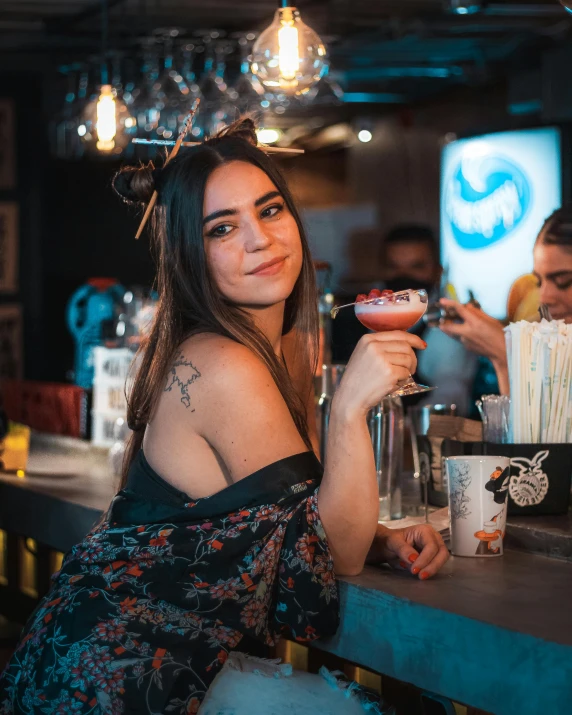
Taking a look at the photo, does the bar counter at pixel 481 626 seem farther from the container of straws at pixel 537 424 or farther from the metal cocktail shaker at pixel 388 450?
the metal cocktail shaker at pixel 388 450

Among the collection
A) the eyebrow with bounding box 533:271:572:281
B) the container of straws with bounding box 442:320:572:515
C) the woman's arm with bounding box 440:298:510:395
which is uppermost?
the eyebrow with bounding box 533:271:572:281

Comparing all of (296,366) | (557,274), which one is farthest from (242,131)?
(557,274)

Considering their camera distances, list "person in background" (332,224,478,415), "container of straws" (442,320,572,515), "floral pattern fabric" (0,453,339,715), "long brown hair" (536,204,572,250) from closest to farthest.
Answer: "floral pattern fabric" (0,453,339,715)
"container of straws" (442,320,572,515)
"long brown hair" (536,204,572,250)
"person in background" (332,224,478,415)

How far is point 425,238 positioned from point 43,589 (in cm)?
291

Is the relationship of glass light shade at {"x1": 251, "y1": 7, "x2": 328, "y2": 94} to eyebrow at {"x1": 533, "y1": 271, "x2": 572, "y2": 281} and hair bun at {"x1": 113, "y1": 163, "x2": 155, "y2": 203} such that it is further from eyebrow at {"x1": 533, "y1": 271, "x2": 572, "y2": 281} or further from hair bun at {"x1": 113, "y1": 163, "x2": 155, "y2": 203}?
hair bun at {"x1": 113, "y1": 163, "x2": 155, "y2": 203}

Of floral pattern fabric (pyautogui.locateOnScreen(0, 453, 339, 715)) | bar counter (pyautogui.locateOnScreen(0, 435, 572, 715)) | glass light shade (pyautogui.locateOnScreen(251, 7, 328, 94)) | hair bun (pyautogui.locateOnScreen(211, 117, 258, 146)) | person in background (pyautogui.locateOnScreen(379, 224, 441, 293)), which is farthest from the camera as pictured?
person in background (pyautogui.locateOnScreen(379, 224, 441, 293))

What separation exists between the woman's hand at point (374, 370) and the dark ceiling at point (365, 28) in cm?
362

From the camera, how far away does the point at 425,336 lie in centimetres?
486

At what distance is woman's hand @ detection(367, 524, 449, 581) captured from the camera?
1.75m

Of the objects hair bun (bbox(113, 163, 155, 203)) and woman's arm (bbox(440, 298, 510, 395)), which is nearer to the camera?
hair bun (bbox(113, 163, 155, 203))

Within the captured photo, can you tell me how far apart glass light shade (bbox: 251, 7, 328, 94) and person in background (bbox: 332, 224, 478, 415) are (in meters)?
1.33

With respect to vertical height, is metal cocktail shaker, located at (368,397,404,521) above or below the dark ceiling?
below

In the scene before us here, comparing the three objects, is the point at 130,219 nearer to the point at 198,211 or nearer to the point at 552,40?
the point at 552,40

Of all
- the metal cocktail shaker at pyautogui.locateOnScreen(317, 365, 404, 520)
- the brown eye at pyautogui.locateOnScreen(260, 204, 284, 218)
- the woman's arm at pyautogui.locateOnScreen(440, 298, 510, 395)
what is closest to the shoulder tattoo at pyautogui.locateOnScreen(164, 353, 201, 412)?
the brown eye at pyautogui.locateOnScreen(260, 204, 284, 218)
